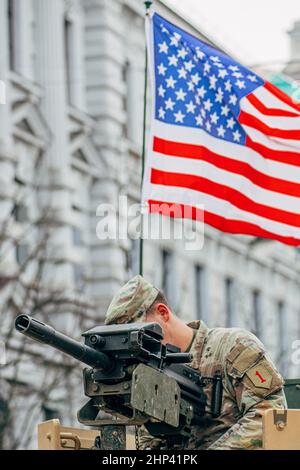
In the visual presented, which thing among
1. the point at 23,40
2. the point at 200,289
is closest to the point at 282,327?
the point at 200,289

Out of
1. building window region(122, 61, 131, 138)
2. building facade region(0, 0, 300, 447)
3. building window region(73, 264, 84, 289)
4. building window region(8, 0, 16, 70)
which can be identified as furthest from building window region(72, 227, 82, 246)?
building window region(122, 61, 131, 138)

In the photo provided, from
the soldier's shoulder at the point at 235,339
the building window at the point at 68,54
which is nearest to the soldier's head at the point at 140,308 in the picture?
the soldier's shoulder at the point at 235,339

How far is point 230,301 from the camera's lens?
40250 millimetres

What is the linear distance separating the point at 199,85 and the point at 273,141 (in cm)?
85

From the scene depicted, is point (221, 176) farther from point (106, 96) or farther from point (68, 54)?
point (106, 96)

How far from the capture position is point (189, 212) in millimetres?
13094

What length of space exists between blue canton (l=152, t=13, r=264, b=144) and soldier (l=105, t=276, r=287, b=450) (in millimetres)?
Answer: 4289

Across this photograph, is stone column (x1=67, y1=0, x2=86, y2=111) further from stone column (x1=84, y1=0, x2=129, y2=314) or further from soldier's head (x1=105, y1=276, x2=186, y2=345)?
soldier's head (x1=105, y1=276, x2=186, y2=345)

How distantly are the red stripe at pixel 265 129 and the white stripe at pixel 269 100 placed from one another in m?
0.15

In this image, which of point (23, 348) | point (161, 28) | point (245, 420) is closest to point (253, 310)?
point (23, 348)

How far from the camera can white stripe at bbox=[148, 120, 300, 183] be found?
13.3 metres

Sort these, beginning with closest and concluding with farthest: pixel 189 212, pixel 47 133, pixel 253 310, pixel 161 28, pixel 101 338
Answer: pixel 101 338 → pixel 189 212 → pixel 161 28 → pixel 47 133 → pixel 253 310
